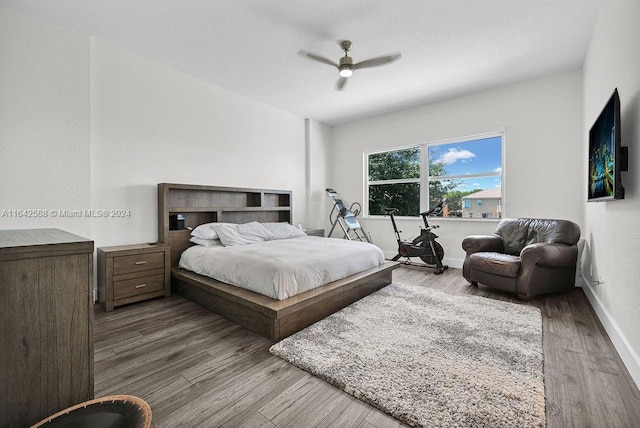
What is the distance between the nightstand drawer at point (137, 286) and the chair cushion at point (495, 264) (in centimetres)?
378

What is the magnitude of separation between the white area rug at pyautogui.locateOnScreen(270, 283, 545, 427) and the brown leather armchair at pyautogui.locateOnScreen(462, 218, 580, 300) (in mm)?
358

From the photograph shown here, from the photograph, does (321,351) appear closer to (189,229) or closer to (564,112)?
(189,229)

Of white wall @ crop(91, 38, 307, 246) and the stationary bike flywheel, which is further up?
white wall @ crop(91, 38, 307, 246)

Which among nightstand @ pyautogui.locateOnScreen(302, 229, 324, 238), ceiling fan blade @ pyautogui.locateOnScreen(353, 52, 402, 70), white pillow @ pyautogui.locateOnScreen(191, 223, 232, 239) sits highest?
ceiling fan blade @ pyautogui.locateOnScreen(353, 52, 402, 70)

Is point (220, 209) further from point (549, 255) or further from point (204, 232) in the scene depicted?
point (549, 255)

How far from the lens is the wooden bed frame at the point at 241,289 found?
7.66 feet

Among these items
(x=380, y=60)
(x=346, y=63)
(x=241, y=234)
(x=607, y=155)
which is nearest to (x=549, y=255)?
(x=607, y=155)

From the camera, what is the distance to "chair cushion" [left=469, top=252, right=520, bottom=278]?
322 centimetres

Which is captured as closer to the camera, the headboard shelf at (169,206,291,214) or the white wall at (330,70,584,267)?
the headboard shelf at (169,206,291,214)

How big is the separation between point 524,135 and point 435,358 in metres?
3.80

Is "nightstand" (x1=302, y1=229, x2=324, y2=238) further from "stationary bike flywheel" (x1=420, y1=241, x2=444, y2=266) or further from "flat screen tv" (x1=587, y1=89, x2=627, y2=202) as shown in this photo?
"flat screen tv" (x1=587, y1=89, x2=627, y2=202)

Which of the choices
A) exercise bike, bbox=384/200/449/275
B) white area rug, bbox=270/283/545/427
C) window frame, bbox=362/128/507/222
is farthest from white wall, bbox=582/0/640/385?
exercise bike, bbox=384/200/449/275

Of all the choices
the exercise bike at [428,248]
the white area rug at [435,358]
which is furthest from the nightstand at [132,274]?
the exercise bike at [428,248]

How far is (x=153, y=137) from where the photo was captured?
12.1 ft
